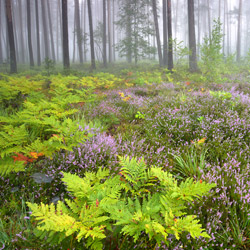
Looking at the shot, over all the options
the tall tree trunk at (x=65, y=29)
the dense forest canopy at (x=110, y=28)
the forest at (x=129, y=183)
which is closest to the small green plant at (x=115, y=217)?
the forest at (x=129, y=183)

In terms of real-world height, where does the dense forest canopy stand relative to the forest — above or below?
above

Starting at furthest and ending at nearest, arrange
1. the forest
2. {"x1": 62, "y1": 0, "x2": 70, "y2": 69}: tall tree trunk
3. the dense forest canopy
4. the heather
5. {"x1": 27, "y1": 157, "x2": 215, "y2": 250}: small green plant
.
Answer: the dense forest canopy
{"x1": 62, "y1": 0, "x2": 70, "y2": 69}: tall tree trunk
the heather
the forest
{"x1": 27, "y1": 157, "x2": 215, "y2": 250}: small green plant

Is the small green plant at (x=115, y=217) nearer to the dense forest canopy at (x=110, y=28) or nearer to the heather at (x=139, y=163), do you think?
the heather at (x=139, y=163)

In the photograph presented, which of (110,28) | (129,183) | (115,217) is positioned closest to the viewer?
(115,217)

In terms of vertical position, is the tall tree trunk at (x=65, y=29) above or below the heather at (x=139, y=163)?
above

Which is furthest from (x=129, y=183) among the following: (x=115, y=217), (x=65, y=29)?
(x=65, y=29)

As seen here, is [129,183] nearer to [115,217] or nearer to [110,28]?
[115,217]

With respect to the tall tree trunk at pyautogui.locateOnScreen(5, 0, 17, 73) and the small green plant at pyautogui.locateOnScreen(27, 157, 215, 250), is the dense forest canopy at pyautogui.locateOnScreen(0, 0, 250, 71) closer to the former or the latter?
the tall tree trunk at pyautogui.locateOnScreen(5, 0, 17, 73)

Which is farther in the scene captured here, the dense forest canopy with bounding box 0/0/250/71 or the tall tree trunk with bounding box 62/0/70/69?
the dense forest canopy with bounding box 0/0/250/71

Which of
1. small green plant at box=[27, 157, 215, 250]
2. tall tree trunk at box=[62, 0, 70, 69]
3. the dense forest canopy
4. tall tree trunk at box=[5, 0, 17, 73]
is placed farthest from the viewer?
the dense forest canopy

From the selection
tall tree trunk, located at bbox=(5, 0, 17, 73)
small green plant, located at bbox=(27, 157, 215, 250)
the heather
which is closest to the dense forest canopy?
tall tree trunk, located at bbox=(5, 0, 17, 73)

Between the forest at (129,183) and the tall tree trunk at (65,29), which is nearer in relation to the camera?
the forest at (129,183)

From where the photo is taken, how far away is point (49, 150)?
7.82 feet

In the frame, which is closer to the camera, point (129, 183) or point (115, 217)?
point (115, 217)
